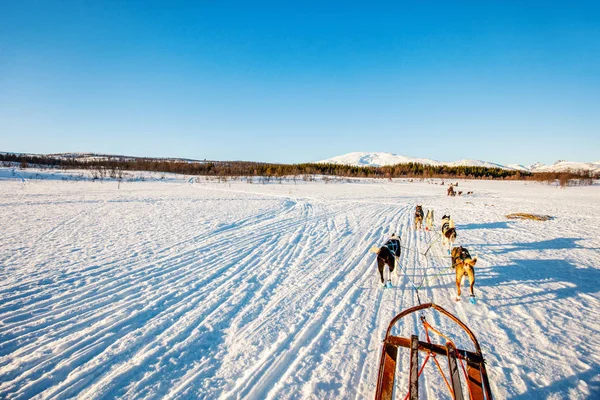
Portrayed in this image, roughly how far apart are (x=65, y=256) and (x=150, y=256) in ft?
7.66

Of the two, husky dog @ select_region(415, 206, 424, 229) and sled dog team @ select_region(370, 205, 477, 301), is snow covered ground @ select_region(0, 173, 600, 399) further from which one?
husky dog @ select_region(415, 206, 424, 229)

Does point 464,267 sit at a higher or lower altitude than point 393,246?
lower

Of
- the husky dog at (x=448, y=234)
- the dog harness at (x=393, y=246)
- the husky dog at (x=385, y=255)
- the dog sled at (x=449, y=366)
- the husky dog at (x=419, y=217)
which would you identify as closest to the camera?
A: the dog sled at (x=449, y=366)

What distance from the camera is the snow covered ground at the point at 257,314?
329 cm

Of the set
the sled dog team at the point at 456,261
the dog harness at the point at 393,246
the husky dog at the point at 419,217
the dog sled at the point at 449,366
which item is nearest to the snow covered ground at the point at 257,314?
the sled dog team at the point at 456,261

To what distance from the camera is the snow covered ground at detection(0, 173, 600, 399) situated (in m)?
3.29

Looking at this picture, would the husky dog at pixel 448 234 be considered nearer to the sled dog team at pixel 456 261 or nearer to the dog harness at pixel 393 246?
the sled dog team at pixel 456 261

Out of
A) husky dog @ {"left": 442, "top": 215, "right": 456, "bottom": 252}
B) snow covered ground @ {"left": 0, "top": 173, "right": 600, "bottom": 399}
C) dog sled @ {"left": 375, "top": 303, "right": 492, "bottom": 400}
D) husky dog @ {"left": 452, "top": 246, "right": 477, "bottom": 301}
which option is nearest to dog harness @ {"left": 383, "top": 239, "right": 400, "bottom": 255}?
snow covered ground @ {"left": 0, "top": 173, "right": 600, "bottom": 399}

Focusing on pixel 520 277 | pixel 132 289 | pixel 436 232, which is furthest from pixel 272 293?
pixel 436 232

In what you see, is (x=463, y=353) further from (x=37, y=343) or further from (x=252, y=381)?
(x=37, y=343)

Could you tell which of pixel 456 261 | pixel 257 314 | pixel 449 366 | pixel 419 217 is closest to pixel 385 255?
pixel 456 261

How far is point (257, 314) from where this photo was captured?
4.82 metres

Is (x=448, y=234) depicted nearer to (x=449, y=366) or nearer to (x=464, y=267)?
(x=464, y=267)

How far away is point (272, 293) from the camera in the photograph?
5668 mm
